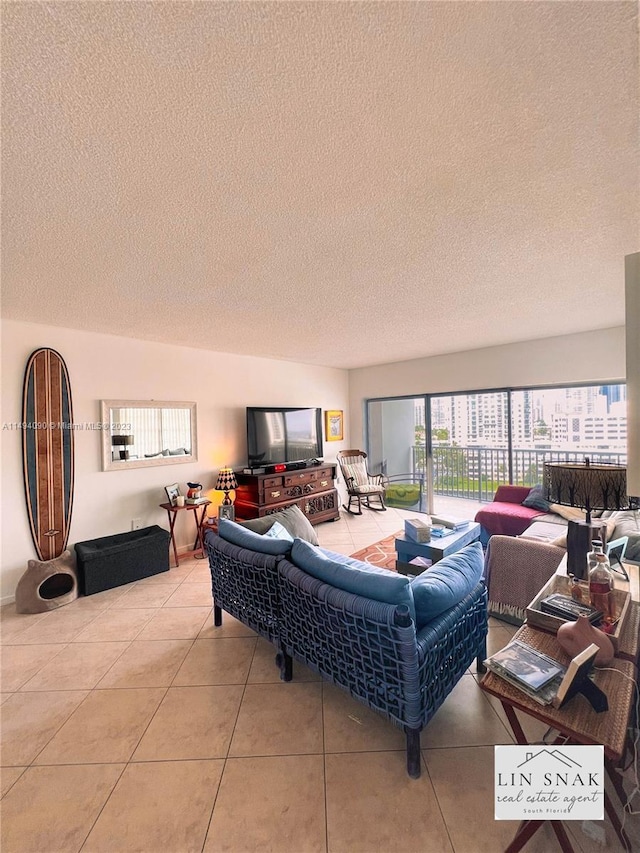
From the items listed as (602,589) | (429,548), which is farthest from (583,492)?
(429,548)

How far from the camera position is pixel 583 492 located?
5.30 ft

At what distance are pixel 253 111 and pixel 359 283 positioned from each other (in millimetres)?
1382

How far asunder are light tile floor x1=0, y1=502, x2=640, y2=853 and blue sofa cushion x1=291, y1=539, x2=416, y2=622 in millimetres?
691

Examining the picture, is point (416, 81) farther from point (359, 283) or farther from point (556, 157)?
point (359, 283)

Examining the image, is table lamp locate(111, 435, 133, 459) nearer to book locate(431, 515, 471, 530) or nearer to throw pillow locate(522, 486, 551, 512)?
book locate(431, 515, 471, 530)

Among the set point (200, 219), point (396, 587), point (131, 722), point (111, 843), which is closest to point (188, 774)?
point (111, 843)

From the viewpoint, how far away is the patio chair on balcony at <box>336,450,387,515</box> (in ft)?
18.3

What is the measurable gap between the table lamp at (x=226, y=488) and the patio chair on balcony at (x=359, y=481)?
2068 mm

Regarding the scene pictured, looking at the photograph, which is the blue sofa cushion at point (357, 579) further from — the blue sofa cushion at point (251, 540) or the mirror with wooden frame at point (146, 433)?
the mirror with wooden frame at point (146, 433)

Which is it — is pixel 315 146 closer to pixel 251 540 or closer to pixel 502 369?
pixel 251 540

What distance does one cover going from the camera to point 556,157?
1.22m

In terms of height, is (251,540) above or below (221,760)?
above

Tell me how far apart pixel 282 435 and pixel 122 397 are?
6.96ft

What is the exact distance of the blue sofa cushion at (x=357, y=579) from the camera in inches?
57.7
